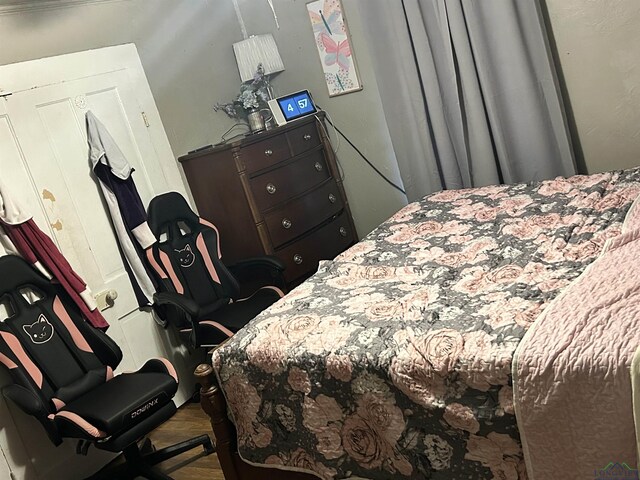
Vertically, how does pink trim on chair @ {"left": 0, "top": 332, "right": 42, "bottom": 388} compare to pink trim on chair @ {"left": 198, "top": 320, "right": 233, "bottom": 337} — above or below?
above

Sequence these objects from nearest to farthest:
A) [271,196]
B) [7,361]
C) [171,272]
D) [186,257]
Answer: [7,361]
[171,272]
[186,257]
[271,196]

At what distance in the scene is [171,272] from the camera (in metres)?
3.52

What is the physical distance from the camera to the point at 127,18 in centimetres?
371

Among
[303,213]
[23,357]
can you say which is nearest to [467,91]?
[303,213]

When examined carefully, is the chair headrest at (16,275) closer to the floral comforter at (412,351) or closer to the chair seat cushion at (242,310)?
the chair seat cushion at (242,310)

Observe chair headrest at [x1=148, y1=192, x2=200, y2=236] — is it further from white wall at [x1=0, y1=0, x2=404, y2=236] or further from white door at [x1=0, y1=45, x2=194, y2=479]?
white wall at [x1=0, y1=0, x2=404, y2=236]

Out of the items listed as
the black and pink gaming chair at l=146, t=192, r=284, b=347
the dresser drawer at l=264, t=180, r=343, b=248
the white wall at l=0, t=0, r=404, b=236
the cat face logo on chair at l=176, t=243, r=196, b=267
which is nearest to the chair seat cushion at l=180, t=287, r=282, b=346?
the black and pink gaming chair at l=146, t=192, r=284, b=347

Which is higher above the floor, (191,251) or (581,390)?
(191,251)

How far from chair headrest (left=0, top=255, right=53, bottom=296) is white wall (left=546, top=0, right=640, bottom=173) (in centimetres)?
283

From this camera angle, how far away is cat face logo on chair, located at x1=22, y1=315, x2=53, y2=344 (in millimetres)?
2887

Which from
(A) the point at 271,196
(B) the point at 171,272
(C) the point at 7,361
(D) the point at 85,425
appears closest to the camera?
(D) the point at 85,425

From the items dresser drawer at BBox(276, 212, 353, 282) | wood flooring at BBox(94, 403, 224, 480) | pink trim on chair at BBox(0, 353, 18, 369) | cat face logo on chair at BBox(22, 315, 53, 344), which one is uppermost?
cat face logo on chair at BBox(22, 315, 53, 344)

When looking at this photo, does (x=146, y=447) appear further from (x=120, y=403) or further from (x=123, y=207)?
(x=123, y=207)

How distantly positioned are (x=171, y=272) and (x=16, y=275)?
84 cm
